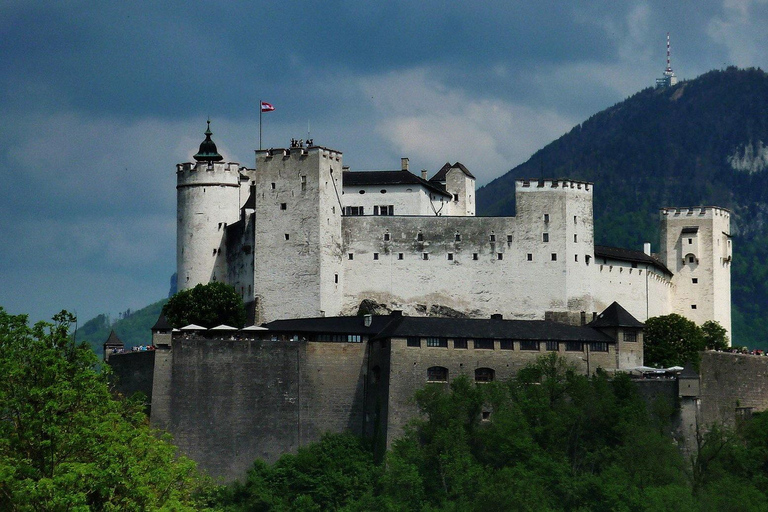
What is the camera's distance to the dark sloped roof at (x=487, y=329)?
253 ft

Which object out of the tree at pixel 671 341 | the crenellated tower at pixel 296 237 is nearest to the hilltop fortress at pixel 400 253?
the crenellated tower at pixel 296 237

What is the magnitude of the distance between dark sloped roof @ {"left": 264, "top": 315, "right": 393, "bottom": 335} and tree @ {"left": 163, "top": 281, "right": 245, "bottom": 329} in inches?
149

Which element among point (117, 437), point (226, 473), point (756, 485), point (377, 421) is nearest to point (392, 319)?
point (377, 421)

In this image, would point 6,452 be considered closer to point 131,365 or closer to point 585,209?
point 131,365

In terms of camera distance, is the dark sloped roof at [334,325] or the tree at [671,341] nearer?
the dark sloped roof at [334,325]

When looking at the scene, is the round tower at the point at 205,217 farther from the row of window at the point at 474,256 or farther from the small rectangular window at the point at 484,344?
the small rectangular window at the point at 484,344

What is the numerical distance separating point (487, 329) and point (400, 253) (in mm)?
10971

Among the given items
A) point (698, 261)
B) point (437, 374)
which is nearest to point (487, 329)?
point (437, 374)

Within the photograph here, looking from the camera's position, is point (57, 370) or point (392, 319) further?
point (392, 319)

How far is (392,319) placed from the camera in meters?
79.9

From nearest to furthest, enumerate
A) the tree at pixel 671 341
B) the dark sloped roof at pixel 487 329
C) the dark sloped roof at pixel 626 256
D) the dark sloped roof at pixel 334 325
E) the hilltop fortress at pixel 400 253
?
the dark sloped roof at pixel 487 329, the dark sloped roof at pixel 334 325, the tree at pixel 671 341, the hilltop fortress at pixel 400 253, the dark sloped roof at pixel 626 256

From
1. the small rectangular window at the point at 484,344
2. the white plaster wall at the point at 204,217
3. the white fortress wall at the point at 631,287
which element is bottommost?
the small rectangular window at the point at 484,344

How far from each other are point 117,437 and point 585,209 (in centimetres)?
4737

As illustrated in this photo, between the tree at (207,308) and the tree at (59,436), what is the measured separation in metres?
36.8
